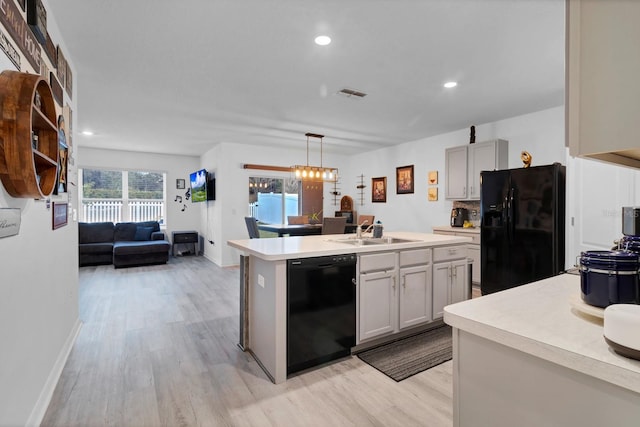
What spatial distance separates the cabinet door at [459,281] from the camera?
10.9ft

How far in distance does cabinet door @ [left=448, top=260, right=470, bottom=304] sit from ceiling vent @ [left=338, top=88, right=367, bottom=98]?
215cm

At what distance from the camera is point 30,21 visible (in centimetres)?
176

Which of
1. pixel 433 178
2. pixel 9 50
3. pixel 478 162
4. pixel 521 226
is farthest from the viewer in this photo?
pixel 433 178

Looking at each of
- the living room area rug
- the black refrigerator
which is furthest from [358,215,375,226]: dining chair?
the living room area rug

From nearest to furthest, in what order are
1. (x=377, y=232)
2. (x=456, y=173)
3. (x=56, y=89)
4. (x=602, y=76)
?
(x=602, y=76), (x=56, y=89), (x=377, y=232), (x=456, y=173)

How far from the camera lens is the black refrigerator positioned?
368 centimetres

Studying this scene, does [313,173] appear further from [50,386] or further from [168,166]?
[168,166]

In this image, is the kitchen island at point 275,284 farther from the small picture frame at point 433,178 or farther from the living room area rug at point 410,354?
the small picture frame at point 433,178

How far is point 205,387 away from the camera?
2.20 m

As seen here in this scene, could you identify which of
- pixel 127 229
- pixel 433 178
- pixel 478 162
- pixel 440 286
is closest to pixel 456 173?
pixel 478 162

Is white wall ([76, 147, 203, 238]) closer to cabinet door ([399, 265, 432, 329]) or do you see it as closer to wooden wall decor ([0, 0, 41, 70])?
wooden wall decor ([0, 0, 41, 70])

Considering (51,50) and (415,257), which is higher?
(51,50)

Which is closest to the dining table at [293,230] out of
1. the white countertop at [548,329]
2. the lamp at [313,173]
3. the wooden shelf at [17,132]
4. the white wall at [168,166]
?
the lamp at [313,173]

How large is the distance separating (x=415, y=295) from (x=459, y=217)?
9.16 feet
